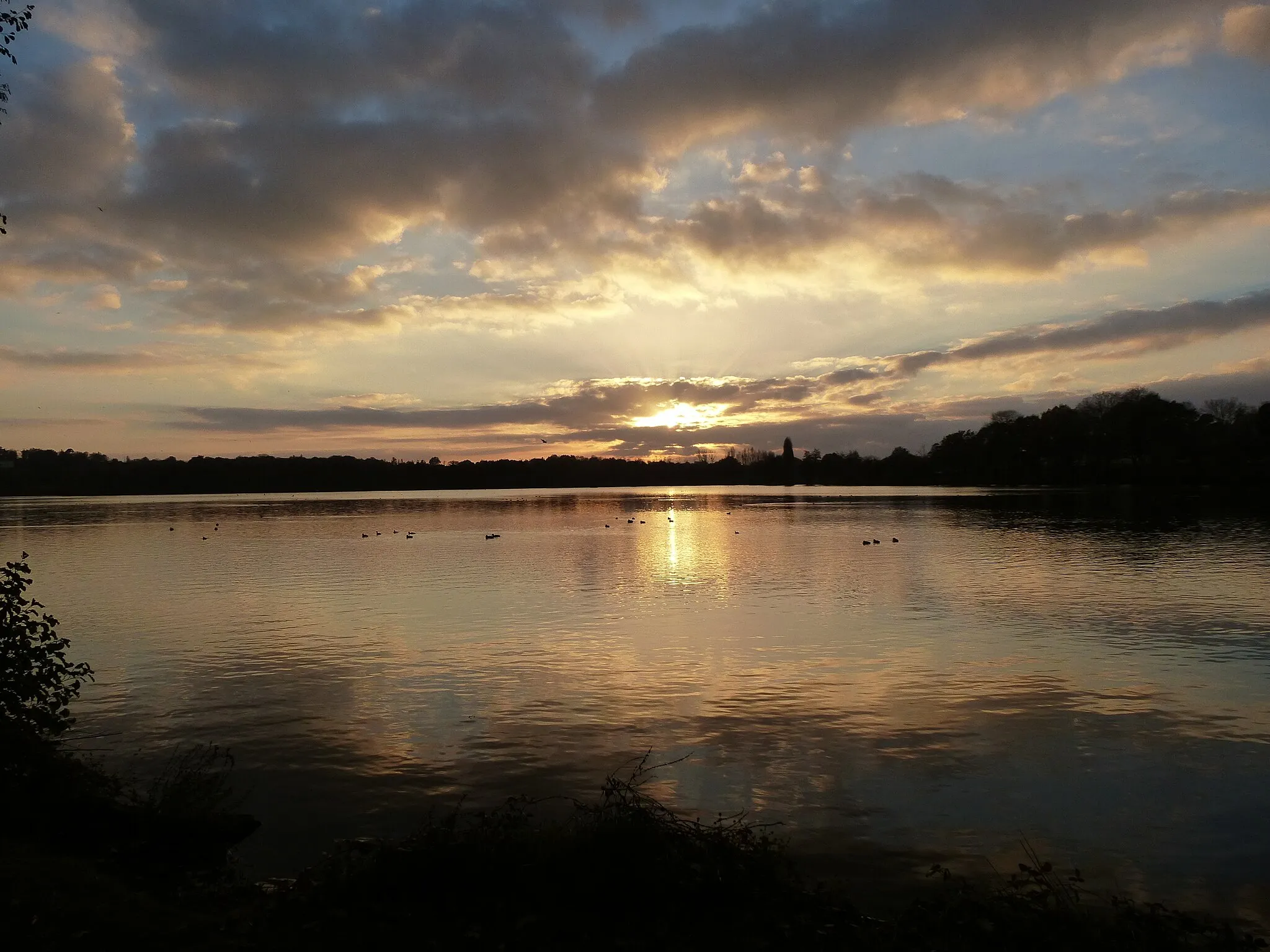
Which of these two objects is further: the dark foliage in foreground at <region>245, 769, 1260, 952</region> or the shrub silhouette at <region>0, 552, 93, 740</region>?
the shrub silhouette at <region>0, 552, 93, 740</region>

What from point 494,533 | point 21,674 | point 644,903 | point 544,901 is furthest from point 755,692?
point 494,533

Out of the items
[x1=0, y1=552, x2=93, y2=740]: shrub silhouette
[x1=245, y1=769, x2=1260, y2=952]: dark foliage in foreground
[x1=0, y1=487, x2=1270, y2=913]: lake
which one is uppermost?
[x1=0, y1=552, x2=93, y2=740]: shrub silhouette

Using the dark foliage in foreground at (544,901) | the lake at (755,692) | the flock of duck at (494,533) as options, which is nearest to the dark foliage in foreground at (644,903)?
the dark foliage in foreground at (544,901)

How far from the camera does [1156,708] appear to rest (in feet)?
52.5

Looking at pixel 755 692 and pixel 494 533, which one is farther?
pixel 494 533

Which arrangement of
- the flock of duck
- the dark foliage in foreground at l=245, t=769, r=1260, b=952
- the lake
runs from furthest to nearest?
the flock of duck
the lake
the dark foliage in foreground at l=245, t=769, r=1260, b=952

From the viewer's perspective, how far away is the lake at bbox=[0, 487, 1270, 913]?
1103 centimetres

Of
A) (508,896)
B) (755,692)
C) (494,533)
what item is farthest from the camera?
(494,533)

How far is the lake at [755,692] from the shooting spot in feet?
36.2

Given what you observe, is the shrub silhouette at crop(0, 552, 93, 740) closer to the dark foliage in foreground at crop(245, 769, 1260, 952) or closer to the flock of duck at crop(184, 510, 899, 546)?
the dark foliage in foreground at crop(245, 769, 1260, 952)

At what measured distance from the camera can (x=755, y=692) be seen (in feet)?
58.4

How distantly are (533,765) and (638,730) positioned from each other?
8.53ft

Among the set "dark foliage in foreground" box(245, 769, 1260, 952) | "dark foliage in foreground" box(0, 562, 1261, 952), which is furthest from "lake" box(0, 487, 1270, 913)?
"dark foliage in foreground" box(245, 769, 1260, 952)

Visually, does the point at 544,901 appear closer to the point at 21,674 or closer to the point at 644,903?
the point at 644,903
